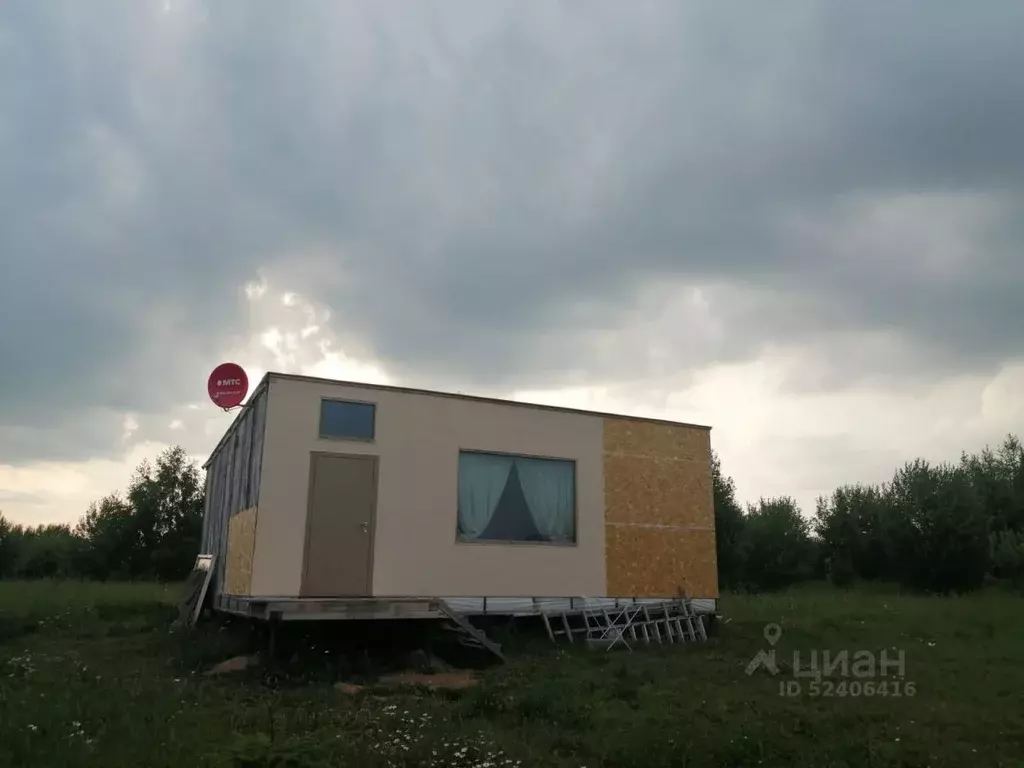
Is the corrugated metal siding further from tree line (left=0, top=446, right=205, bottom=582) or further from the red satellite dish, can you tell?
tree line (left=0, top=446, right=205, bottom=582)

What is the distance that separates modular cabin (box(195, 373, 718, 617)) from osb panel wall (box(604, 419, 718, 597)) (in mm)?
28

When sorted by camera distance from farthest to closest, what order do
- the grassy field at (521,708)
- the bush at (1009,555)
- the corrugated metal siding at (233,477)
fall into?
the bush at (1009,555) → the corrugated metal siding at (233,477) → the grassy field at (521,708)

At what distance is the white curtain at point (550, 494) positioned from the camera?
13.9 metres

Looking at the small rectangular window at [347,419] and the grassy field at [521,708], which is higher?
the small rectangular window at [347,419]

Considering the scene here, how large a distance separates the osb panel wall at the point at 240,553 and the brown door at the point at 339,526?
844 mm

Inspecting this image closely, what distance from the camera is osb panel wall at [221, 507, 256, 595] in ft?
39.3

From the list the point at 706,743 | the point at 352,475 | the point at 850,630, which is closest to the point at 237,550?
the point at 352,475

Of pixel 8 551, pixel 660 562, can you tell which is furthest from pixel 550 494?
pixel 8 551

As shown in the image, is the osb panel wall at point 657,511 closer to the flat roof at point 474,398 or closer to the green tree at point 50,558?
the flat roof at point 474,398

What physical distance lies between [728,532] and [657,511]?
89.6ft

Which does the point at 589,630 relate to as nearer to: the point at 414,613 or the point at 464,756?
the point at 414,613

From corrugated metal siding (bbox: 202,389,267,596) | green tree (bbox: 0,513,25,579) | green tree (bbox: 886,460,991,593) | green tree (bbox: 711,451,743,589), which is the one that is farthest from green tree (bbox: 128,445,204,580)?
green tree (bbox: 886,460,991,593)

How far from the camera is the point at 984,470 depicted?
39875 millimetres

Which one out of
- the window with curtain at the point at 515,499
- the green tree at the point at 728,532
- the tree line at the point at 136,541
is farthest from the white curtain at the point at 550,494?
the tree line at the point at 136,541
